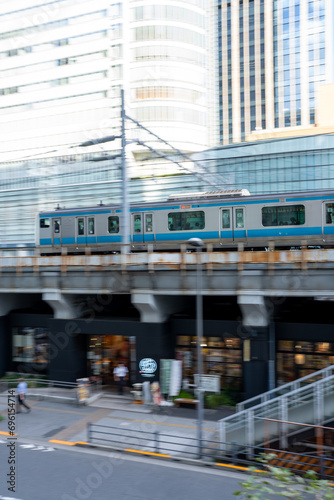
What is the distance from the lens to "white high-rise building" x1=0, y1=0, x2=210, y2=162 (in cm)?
5162

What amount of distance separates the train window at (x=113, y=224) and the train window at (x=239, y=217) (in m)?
6.86

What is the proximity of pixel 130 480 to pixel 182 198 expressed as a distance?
51.2 feet

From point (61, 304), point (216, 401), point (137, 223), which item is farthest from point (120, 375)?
point (137, 223)

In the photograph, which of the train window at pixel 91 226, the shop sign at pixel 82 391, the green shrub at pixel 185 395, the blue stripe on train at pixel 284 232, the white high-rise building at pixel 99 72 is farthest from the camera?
the white high-rise building at pixel 99 72

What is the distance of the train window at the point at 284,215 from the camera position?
71.9 feet

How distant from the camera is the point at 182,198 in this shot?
25.0 meters

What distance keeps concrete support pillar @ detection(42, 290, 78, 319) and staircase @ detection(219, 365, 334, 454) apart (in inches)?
408

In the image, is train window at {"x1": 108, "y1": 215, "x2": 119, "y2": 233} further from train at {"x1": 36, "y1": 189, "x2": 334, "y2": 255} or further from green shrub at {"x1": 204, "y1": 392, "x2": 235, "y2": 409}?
green shrub at {"x1": 204, "y1": 392, "x2": 235, "y2": 409}

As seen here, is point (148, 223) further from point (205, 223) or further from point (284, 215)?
point (284, 215)

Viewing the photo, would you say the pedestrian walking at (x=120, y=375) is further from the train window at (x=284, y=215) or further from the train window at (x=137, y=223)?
the train window at (x=284, y=215)

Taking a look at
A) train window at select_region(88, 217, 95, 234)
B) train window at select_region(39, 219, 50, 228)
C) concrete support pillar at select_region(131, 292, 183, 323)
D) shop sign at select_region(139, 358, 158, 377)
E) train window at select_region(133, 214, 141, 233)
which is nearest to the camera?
concrete support pillar at select_region(131, 292, 183, 323)

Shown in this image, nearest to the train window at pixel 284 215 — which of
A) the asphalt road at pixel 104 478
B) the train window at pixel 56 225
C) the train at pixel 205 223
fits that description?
the train at pixel 205 223

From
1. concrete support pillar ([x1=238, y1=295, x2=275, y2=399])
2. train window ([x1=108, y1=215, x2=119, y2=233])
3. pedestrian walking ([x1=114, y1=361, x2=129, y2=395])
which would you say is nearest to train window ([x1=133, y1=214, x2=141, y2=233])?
train window ([x1=108, y1=215, x2=119, y2=233])

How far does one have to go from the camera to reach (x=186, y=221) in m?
24.3
